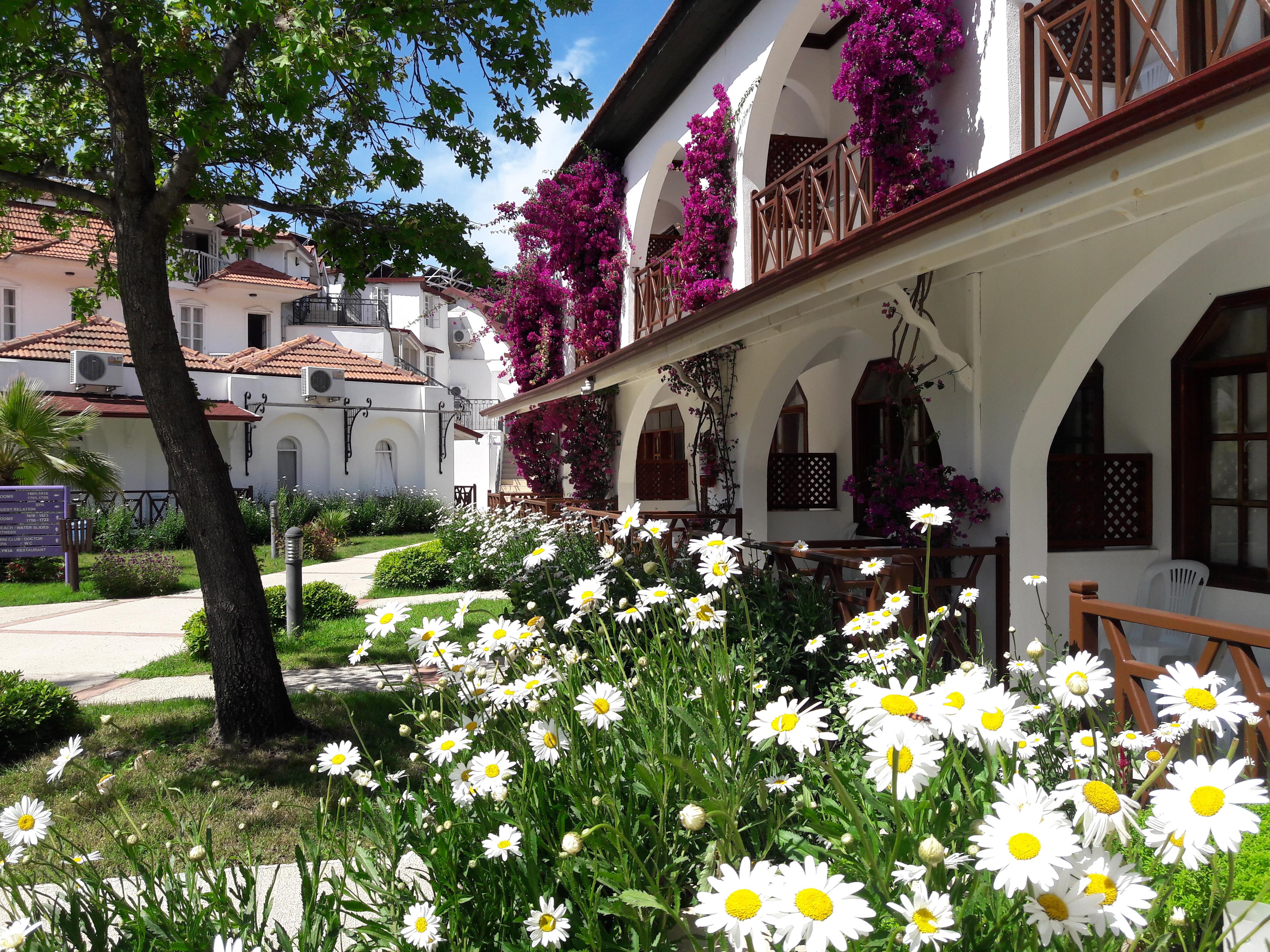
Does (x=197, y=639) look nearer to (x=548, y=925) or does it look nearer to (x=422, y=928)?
(x=422, y=928)

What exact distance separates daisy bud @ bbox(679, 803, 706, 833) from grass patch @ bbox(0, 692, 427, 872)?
241cm

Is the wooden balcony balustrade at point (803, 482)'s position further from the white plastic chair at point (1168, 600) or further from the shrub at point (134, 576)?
the shrub at point (134, 576)

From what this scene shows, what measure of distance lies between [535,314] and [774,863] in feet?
44.7

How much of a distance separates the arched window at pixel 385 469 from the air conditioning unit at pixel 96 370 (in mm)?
6340

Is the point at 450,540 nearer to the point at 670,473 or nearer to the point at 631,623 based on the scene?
the point at 670,473

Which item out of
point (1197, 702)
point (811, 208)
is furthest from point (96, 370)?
point (1197, 702)

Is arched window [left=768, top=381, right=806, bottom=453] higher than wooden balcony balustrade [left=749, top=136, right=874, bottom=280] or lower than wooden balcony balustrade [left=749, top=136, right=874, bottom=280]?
lower

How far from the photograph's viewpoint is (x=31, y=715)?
5.25 metres

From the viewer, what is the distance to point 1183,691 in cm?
143

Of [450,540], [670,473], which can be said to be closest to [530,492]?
[450,540]

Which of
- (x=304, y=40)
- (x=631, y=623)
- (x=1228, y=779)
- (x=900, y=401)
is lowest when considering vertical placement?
(x=631, y=623)

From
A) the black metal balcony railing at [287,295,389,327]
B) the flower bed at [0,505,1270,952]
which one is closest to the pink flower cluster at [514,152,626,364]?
the flower bed at [0,505,1270,952]

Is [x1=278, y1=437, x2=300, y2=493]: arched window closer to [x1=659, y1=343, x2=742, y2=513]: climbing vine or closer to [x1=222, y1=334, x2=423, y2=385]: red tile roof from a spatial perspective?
[x1=222, y1=334, x2=423, y2=385]: red tile roof

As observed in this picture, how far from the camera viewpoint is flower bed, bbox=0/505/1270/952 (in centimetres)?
111
